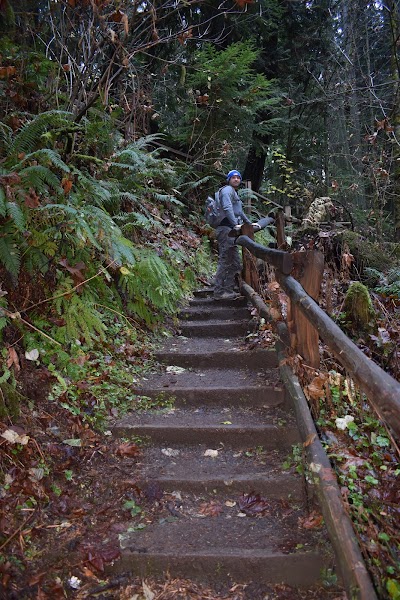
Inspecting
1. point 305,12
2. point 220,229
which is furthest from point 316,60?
point 220,229

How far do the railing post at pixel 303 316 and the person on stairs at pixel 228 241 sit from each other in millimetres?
2764

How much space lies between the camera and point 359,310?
5164 mm

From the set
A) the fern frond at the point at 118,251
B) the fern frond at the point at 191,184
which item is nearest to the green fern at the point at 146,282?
the fern frond at the point at 118,251

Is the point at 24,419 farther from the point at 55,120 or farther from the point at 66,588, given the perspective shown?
the point at 55,120

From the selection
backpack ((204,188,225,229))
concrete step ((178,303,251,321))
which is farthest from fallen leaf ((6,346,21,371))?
backpack ((204,188,225,229))

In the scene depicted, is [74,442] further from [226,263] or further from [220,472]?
[226,263]

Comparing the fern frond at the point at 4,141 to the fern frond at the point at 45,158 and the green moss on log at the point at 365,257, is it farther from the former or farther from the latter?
the green moss on log at the point at 365,257

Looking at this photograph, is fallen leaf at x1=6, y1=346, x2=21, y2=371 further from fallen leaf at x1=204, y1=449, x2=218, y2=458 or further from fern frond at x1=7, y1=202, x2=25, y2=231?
fallen leaf at x1=204, y1=449, x2=218, y2=458

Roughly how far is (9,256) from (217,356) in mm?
2529

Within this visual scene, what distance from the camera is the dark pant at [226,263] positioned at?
22.5ft

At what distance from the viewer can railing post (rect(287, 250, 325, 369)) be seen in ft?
12.3

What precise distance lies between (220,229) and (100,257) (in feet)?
8.19

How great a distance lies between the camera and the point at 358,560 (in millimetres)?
2199

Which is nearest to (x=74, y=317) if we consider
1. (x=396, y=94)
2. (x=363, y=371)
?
(x=363, y=371)
